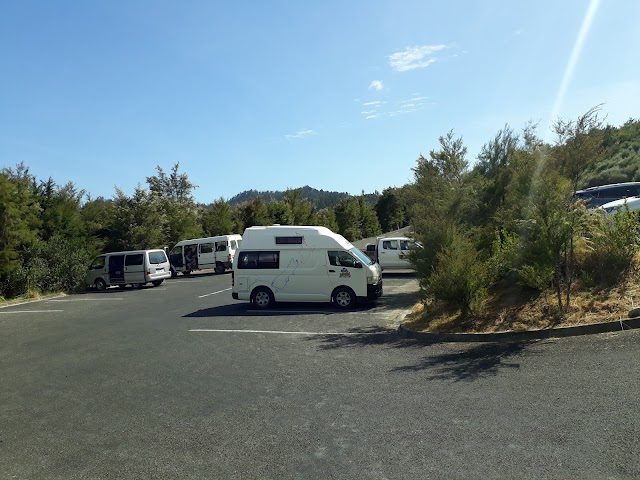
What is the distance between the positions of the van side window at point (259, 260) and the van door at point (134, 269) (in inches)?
507

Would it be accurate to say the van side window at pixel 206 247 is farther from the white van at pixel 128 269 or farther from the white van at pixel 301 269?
the white van at pixel 301 269

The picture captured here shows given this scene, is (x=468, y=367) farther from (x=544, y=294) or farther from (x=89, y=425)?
(x=89, y=425)

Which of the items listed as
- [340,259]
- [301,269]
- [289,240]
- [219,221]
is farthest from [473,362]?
[219,221]

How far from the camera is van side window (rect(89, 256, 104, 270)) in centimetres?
2771

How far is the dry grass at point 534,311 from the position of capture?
28.5 ft

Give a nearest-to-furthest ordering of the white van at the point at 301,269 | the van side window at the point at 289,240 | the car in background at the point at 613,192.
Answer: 1. the white van at the point at 301,269
2. the van side window at the point at 289,240
3. the car in background at the point at 613,192

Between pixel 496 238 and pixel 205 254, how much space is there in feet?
78.1

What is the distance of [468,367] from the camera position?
24.0 ft

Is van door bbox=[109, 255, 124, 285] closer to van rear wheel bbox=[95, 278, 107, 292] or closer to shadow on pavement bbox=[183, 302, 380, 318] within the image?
van rear wheel bbox=[95, 278, 107, 292]

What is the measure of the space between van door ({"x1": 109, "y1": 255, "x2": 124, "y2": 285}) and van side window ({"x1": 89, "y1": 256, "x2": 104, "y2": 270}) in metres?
0.66

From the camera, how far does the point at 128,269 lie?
2702 cm

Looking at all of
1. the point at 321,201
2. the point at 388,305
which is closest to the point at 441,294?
the point at 388,305

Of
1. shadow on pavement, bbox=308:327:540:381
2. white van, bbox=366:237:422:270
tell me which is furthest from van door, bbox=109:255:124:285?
shadow on pavement, bbox=308:327:540:381

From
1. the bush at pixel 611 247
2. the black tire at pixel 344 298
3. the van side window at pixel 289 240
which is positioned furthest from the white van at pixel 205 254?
the bush at pixel 611 247
